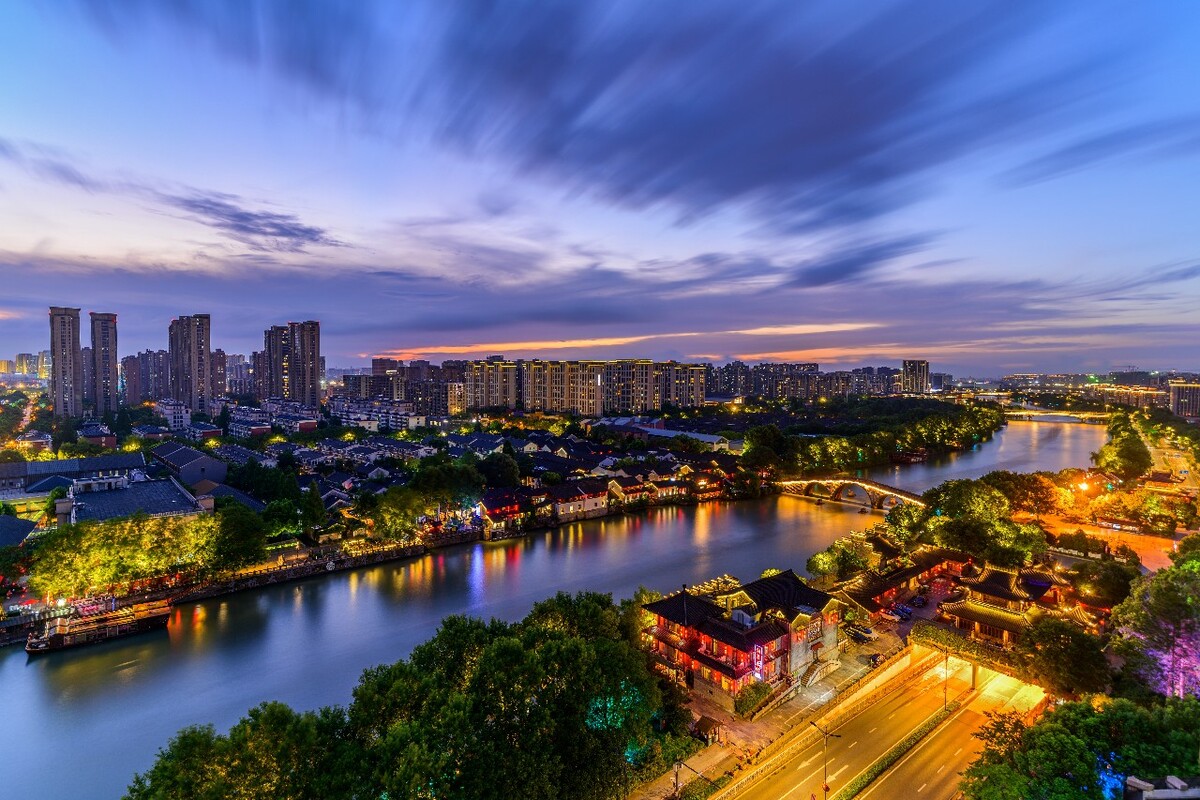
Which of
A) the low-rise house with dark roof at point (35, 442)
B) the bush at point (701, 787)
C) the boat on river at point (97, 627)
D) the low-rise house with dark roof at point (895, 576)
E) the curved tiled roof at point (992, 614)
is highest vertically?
the low-rise house with dark roof at point (35, 442)

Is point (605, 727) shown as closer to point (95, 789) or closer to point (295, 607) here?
point (95, 789)

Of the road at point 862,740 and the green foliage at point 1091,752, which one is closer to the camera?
Result: the green foliage at point 1091,752

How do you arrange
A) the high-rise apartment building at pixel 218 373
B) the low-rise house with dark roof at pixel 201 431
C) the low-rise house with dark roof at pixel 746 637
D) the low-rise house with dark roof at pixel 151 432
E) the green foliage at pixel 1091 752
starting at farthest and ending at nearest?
1. the high-rise apartment building at pixel 218 373
2. the low-rise house with dark roof at pixel 201 431
3. the low-rise house with dark roof at pixel 151 432
4. the low-rise house with dark roof at pixel 746 637
5. the green foliage at pixel 1091 752

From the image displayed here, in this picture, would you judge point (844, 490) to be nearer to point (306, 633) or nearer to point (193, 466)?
point (306, 633)

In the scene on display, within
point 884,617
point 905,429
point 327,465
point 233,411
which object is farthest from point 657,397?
point 884,617

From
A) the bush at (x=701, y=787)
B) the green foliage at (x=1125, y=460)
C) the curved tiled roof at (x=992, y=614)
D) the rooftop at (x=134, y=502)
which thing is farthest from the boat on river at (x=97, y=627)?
the green foliage at (x=1125, y=460)

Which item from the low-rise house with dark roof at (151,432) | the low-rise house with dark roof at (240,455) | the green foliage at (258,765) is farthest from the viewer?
the low-rise house with dark roof at (151,432)

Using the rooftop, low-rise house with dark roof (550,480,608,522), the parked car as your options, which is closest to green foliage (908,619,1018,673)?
the parked car

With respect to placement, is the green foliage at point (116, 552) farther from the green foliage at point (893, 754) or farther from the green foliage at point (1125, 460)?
the green foliage at point (1125, 460)
